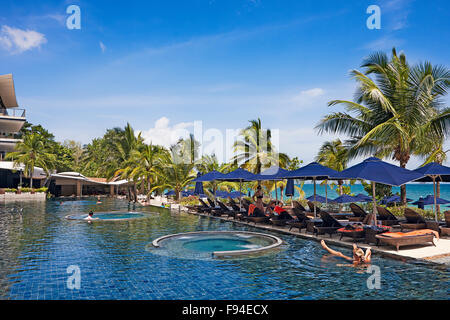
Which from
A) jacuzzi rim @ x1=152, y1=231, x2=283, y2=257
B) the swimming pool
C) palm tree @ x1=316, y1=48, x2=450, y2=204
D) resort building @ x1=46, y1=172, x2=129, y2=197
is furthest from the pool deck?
resort building @ x1=46, y1=172, x2=129, y2=197

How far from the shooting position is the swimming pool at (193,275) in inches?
240

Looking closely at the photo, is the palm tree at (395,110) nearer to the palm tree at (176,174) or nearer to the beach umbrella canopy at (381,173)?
the beach umbrella canopy at (381,173)

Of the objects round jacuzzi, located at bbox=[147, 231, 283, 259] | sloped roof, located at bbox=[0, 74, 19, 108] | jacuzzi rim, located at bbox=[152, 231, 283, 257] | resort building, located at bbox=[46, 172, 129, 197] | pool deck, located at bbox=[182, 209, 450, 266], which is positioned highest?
sloped roof, located at bbox=[0, 74, 19, 108]

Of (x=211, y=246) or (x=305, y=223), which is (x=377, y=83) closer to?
(x=305, y=223)

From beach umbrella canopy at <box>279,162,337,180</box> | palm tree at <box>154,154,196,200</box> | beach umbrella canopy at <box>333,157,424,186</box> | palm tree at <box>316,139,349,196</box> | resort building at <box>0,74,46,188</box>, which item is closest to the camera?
beach umbrella canopy at <box>333,157,424,186</box>

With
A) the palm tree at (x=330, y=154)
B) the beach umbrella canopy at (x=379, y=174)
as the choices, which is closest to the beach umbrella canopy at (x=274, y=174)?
the beach umbrella canopy at (x=379, y=174)

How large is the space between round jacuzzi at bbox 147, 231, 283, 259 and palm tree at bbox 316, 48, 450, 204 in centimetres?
781

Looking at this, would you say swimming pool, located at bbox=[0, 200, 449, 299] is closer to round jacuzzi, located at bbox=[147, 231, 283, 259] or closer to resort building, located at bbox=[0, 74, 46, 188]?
round jacuzzi, located at bbox=[147, 231, 283, 259]

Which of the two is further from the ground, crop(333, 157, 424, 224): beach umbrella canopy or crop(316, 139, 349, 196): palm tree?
crop(316, 139, 349, 196): palm tree

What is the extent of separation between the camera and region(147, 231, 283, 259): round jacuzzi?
31.5ft

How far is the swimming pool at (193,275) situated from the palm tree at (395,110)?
30.6 feet

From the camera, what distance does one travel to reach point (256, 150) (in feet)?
77.3

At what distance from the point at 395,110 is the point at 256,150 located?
9.46 metres

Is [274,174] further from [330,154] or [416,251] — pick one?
A: [330,154]
